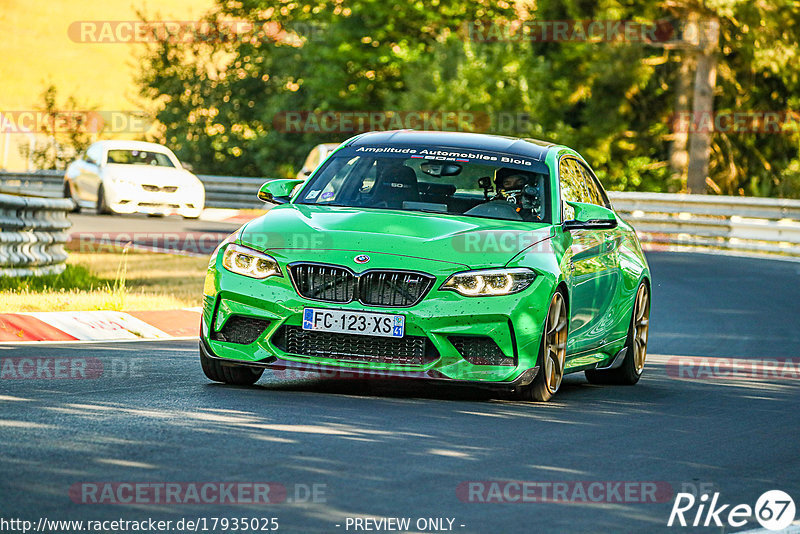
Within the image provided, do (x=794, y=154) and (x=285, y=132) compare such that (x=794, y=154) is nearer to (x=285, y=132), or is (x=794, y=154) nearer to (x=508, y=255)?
(x=285, y=132)

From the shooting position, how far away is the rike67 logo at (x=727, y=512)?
19.9ft

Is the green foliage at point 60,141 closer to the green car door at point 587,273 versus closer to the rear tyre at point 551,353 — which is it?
the green car door at point 587,273

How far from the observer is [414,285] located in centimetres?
857

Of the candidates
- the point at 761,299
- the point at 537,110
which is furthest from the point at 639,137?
the point at 761,299

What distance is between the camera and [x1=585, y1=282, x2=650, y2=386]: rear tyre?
1099 cm

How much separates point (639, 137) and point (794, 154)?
14.9 ft

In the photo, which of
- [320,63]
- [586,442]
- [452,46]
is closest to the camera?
[586,442]

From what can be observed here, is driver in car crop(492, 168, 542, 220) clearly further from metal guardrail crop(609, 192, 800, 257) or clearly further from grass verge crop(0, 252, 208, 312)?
metal guardrail crop(609, 192, 800, 257)

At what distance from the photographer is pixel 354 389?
30.7 ft

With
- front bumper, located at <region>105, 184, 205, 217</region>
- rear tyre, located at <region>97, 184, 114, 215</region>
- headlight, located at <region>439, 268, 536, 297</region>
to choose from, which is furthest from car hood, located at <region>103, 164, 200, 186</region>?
headlight, located at <region>439, 268, 536, 297</region>

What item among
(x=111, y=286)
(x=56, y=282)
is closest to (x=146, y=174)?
(x=111, y=286)

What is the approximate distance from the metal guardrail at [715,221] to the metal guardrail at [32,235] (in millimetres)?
11136

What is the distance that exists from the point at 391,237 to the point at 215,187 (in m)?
31.4

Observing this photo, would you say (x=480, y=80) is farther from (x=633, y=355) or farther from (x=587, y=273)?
(x=587, y=273)
